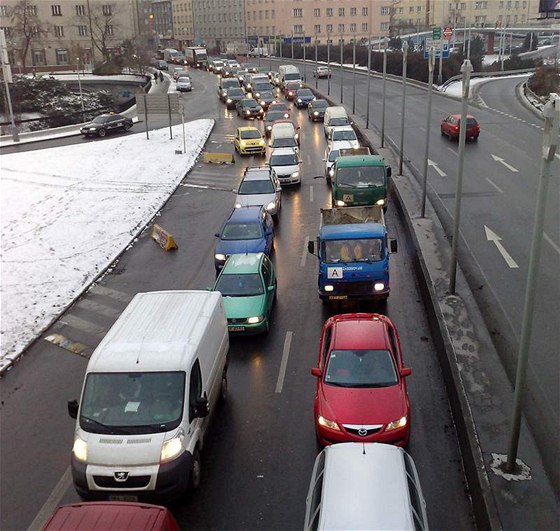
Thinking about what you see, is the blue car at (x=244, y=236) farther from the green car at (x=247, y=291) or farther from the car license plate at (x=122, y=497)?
the car license plate at (x=122, y=497)

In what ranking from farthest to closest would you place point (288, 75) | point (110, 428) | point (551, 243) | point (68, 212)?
point (288, 75) < point (68, 212) < point (551, 243) < point (110, 428)

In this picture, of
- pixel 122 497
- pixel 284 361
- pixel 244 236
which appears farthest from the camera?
pixel 244 236

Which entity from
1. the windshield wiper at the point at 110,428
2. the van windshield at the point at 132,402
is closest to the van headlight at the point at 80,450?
the van windshield at the point at 132,402

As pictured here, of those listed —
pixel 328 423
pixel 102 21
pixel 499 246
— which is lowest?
pixel 499 246

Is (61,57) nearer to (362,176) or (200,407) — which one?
(362,176)

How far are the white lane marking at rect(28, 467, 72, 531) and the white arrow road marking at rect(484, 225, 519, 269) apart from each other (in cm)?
1368

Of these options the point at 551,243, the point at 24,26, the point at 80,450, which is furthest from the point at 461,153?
the point at 24,26

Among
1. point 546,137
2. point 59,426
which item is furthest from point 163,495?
point 546,137

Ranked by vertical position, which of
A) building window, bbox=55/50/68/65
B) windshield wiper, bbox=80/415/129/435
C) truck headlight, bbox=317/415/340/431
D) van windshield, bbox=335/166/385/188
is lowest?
truck headlight, bbox=317/415/340/431

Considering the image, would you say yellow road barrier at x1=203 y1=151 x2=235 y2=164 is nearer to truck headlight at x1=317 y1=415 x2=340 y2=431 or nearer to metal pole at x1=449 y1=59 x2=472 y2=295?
metal pole at x1=449 y1=59 x2=472 y2=295

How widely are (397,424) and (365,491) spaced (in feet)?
8.57

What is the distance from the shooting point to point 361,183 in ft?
77.8

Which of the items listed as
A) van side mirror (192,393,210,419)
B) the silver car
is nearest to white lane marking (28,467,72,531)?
van side mirror (192,393,210,419)

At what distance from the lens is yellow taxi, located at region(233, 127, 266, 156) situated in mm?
38344
